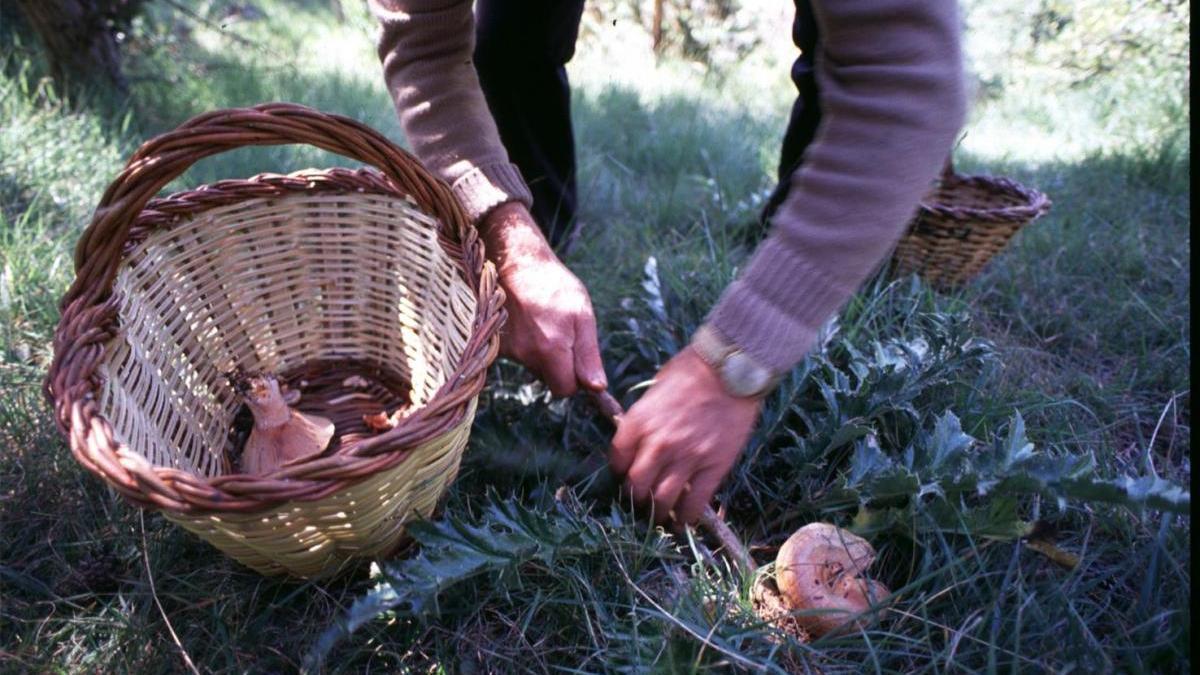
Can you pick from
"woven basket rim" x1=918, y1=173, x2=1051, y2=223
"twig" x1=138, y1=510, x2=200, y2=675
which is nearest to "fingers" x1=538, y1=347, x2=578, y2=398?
"twig" x1=138, y1=510, x2=200, y2=675

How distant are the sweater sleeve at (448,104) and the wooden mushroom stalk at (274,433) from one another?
433 mm

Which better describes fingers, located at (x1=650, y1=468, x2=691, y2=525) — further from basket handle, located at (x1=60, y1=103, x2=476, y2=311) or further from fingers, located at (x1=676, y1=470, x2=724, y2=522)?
basket handle, located at (x1=60, y1=103, x2=476, y2=311)

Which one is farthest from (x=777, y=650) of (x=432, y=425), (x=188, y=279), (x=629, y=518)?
(x=188, y=279)

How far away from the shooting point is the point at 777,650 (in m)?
0.97

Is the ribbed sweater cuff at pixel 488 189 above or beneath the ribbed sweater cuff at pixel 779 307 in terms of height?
beneath

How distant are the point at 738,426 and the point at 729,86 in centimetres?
312

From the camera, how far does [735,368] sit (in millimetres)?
938

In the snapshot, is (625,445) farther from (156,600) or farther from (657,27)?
(657,27)

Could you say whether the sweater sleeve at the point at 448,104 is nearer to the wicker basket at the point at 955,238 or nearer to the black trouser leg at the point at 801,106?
the black trouser leg at the point at 801,106

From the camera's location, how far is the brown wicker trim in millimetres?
813

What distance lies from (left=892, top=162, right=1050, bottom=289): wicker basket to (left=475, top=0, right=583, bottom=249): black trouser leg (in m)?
0.79

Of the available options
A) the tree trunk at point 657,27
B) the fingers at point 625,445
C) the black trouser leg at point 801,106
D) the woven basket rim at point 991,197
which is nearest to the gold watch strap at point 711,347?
the fingers at point 625,445

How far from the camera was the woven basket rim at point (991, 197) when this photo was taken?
1674 millimetres

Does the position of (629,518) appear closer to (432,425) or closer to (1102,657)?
(432,425)
